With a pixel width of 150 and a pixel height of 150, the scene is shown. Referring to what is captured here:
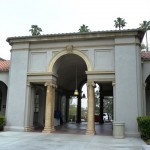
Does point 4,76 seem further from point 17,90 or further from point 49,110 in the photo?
point 49,110

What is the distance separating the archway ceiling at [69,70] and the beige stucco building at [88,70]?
0.82ft

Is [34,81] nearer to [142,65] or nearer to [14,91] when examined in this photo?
[14,91]

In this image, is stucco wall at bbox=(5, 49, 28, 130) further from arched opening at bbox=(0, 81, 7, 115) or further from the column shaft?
arched opening at bbox=(0, 81, 7, 115)

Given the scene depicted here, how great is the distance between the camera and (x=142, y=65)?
17.2 m

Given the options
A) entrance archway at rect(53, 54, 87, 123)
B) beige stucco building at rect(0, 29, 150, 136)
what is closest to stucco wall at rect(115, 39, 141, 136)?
beige stucco building at rect(0, 29, 150, 136)

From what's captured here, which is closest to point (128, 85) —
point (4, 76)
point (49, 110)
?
point (49, 110)

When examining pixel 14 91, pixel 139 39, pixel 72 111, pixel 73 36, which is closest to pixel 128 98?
pixel 139 39

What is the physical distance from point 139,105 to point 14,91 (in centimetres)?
883

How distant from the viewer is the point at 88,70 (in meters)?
17.1

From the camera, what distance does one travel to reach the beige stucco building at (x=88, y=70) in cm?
1603

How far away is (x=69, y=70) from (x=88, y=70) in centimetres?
Answer: 683

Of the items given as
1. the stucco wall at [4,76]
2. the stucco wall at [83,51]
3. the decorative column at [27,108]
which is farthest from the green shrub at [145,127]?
the stucco wall at [4,76]

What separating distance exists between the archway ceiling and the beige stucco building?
0.25 metres

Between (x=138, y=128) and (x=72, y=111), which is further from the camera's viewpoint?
(x=72, y=111)
